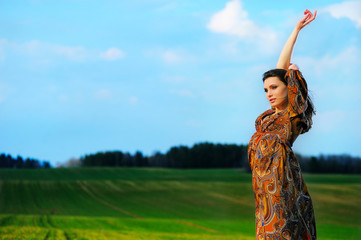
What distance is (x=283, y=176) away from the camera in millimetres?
2389

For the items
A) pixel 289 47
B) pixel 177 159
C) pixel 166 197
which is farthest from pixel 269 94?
pixel 166 197

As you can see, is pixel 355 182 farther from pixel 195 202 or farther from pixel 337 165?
pixel 195 202

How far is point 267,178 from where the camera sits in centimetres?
241

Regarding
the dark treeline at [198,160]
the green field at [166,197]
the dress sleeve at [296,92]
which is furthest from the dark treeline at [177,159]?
the dress sleeve at [296,92]

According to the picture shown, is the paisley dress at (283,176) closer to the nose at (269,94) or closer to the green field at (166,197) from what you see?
the nose at (269,94)

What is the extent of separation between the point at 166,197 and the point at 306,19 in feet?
56.3

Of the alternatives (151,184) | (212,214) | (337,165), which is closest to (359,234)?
(337,165)

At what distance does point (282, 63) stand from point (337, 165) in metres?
11.9

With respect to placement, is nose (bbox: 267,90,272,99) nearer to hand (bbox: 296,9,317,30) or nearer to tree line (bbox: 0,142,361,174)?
hand (bbox: 296,9,317,30)

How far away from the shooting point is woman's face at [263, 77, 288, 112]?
253 centimetres

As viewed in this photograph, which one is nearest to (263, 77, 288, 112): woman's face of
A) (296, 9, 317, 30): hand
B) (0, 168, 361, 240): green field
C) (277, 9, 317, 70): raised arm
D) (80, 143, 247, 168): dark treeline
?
(277, 9, 317, 70): raised arm

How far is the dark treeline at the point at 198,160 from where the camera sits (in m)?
11.6

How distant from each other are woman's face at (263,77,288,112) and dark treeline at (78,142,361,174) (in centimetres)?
688

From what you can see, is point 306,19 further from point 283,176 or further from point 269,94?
point 283,176
